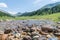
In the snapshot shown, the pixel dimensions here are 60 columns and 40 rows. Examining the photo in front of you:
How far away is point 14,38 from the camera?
1628 cm

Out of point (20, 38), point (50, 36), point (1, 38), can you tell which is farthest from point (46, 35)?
point (1, 38)

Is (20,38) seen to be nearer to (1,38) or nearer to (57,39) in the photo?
(1,38)

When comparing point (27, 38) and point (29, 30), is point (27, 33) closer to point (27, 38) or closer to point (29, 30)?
point (29, 30)

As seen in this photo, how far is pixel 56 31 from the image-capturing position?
18.4 meters

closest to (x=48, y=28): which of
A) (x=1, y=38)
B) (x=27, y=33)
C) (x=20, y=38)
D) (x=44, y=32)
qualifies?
(x=44, y=32)

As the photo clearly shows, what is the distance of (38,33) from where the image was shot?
17125 mm

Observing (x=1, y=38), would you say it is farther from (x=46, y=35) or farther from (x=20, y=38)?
(x=46, y=35)

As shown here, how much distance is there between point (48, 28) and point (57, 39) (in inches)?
93.9

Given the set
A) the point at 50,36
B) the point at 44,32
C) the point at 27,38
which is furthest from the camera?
the point at 44,32

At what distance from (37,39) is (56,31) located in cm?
344

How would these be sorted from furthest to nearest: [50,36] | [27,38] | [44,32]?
[44,32] < [50,36] < [27,38]

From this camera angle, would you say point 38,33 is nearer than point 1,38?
No

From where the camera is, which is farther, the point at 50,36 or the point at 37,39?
the point at 50,36

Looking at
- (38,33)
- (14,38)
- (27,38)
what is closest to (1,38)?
(14,38)
